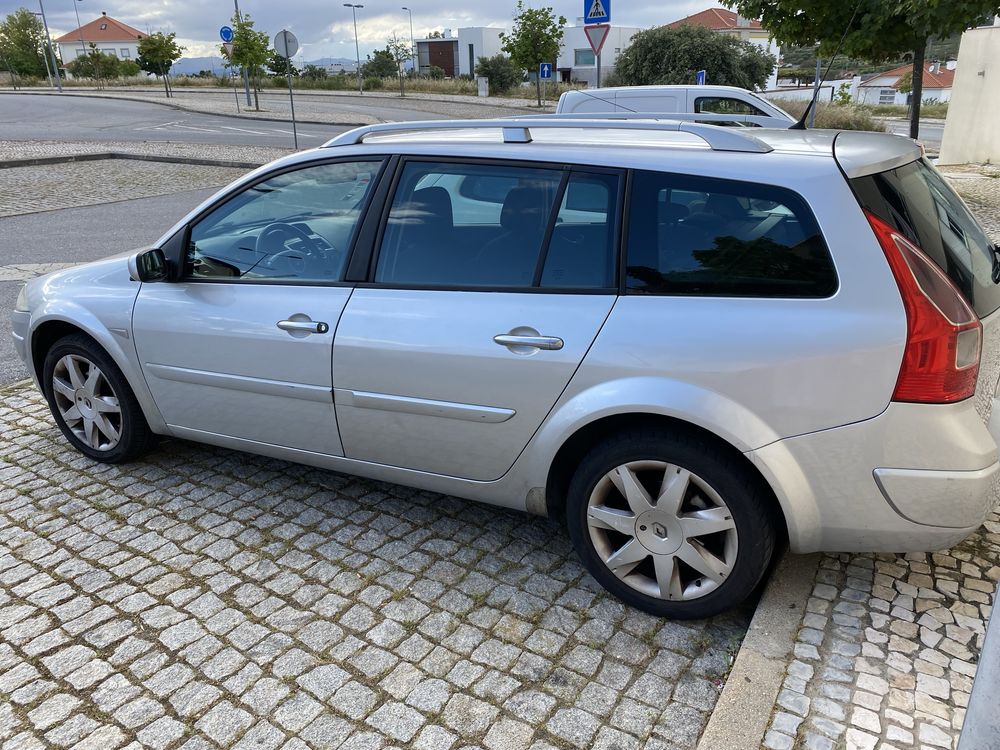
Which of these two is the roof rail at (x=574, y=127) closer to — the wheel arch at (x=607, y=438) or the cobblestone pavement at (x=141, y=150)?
the wheel arch at (x=607, y=438)

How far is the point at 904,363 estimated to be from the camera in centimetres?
249

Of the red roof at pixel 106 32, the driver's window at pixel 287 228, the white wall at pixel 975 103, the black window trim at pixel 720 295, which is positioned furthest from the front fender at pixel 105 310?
the red roof at pixel 106 32

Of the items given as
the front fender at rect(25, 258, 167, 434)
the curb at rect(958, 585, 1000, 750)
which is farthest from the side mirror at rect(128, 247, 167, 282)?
the curb at rect(958, 585, 1000, 750)

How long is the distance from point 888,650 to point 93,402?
3.78 metres

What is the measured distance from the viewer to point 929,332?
248 centimetres

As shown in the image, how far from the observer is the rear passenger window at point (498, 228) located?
2992 millimetres

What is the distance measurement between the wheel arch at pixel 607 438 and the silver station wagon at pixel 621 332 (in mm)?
11

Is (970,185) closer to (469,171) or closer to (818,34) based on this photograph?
(818,34)

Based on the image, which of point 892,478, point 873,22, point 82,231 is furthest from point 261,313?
point 873,22

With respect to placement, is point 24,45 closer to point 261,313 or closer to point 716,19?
point 716,19

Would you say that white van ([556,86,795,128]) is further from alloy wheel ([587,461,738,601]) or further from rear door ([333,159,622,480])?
alloy wheel ([587,461,738,601])

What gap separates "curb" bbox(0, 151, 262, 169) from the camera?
56.5 feet

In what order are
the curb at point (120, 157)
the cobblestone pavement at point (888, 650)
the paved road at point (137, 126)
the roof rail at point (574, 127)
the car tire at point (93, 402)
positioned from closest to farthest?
1. the cobblestone pavement at point (888, 650)
2. the roof rail at point (574, 127)
3. the car tire at point (93, 402)
4. the curb at point (120, 157)
5. the paved road at point (137, 126)

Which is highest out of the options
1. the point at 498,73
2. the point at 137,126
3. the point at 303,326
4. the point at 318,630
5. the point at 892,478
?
the point at 498,73
